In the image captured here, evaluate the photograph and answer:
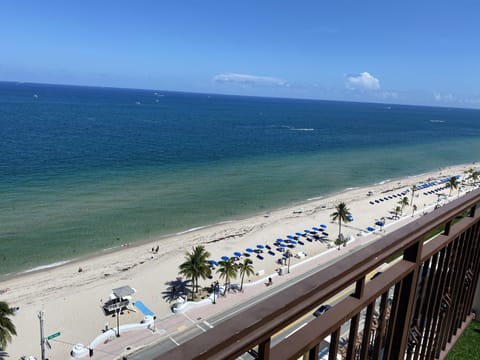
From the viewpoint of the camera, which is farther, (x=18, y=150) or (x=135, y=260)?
(x=18, y=150)

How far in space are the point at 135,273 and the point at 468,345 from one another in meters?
20.2

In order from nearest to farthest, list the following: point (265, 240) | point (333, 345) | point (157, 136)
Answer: point (333, 345) → point (265, 240) → point (157, 136)

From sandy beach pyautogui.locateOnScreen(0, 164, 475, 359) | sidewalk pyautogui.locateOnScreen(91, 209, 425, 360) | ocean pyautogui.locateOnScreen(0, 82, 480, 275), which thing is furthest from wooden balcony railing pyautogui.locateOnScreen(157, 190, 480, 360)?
ocean pyautogui.locateOnScreen(0, 82, 480, 275)

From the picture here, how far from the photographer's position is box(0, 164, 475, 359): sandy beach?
16469mm

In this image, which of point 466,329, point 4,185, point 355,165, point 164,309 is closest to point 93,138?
point 4,185

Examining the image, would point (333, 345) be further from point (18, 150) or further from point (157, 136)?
point (157, 136)

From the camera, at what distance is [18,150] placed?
5266 centimetres

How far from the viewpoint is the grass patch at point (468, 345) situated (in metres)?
4.17

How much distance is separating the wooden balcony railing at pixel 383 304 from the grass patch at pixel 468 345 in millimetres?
216

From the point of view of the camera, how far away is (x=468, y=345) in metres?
4.35

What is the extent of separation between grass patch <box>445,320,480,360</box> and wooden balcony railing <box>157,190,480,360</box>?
0.22 meters

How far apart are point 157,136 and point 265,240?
175 ft

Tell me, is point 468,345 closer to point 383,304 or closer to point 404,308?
point 404,308

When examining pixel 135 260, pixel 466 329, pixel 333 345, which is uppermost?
pixel 333 345
